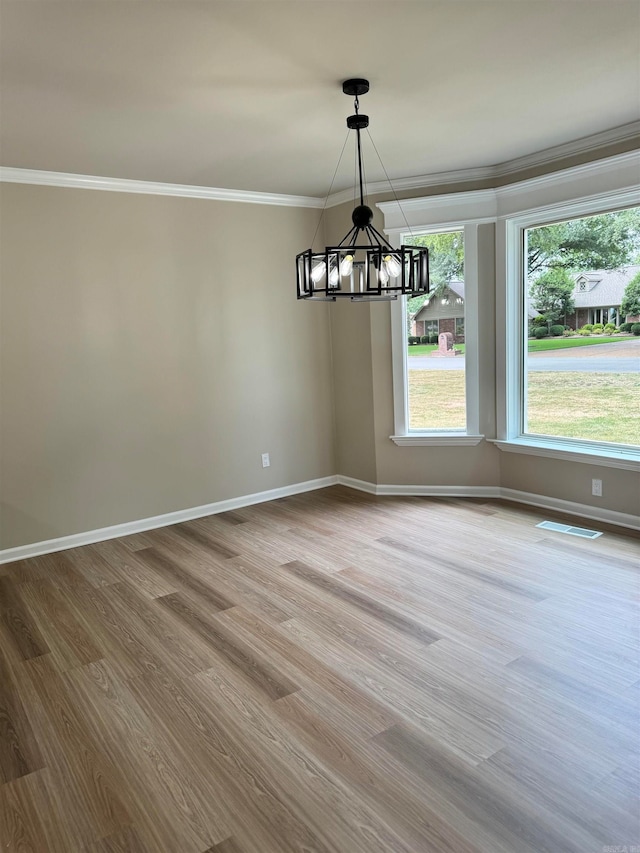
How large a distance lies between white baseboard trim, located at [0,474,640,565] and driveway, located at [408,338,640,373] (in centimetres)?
100

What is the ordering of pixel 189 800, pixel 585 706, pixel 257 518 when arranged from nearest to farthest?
pixel 189 800
pixel 585 706
pixel 257 518

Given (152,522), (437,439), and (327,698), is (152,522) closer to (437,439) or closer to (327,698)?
(437,439)

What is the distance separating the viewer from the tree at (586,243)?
400cm

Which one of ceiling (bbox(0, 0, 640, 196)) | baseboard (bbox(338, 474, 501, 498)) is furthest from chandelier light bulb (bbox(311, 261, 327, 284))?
baseboard (bbox(338, 474, 501, 498))

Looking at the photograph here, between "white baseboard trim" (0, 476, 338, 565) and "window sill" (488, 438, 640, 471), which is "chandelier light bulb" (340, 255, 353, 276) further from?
"white baseboard trim" (0, 476, 338, 565)

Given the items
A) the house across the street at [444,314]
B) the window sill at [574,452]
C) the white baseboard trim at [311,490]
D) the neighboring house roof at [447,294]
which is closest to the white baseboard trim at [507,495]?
the white baseboard trim at [311,490]

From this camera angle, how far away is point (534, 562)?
3.67 meters

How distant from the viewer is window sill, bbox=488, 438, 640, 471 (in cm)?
408

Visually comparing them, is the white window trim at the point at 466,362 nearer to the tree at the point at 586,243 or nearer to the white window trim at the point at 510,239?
the white window trim at the point at 510,239

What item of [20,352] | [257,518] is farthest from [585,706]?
[20,352]

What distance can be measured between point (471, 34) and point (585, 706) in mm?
2717

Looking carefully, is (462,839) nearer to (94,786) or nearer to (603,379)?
(94,786)

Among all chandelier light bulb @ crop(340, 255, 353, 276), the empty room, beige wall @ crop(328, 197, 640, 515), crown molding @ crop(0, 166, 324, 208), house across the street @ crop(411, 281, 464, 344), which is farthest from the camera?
house across the street @ crop(411, 281, 464, 344)

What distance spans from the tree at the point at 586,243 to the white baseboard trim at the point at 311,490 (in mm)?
1750
